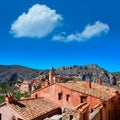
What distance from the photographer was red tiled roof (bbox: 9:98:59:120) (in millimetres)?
31309

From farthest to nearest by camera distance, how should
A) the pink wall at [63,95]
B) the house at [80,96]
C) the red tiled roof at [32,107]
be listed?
the pink wall at [63,95] < the house at [80,96] < the red tiled roof at [32,107]

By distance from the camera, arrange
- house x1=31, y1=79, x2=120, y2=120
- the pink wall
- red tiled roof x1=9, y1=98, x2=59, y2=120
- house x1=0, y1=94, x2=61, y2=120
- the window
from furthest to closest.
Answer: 1. the window
2. the pink wall
3. house x1=31, y1=79, x2=120, y2=120
4. red tiled roof x1=9, y1=98, x2=59, y2=120
5. house x1=0, y1=94, x2=61, y2=120

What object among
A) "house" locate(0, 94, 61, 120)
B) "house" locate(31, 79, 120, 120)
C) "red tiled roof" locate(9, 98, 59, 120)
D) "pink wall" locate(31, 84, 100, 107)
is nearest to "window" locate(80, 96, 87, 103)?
"house" locate(31, 79, 120, 120)

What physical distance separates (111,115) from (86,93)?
17.2 feet

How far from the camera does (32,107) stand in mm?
34156

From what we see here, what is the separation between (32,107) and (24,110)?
204 cm

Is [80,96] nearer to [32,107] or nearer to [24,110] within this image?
[32,107]

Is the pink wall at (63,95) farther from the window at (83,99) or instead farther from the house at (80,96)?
the window at (83,99)

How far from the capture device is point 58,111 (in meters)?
38.3

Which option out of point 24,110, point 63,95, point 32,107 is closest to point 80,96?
point 63,95

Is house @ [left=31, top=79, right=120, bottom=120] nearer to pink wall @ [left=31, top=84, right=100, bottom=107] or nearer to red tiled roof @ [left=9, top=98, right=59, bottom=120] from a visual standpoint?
pink wall @ [left=31, top=84, right=100, bottom=107]

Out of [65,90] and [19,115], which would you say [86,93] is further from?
[19,115]

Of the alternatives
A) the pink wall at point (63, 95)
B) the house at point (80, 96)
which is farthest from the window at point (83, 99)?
the pink wall at point (63, 95)

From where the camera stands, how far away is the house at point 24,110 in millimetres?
31156
